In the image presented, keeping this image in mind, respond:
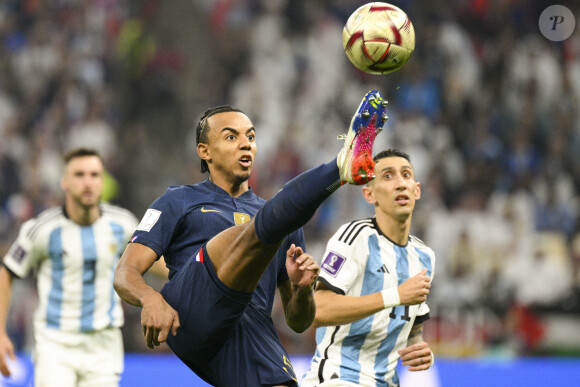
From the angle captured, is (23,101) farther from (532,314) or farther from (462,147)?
(532,314)

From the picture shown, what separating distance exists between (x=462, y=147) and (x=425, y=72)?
1257mm

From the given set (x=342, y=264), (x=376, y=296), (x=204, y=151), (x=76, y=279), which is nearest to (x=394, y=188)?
(x=342, y=264)

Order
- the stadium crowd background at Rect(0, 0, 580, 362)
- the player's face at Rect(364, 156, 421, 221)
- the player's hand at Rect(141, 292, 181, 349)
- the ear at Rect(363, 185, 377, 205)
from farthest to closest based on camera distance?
the stadium crowd background at Rect(0, 0, 580, 362), the ear at Rect(363, 185, 377, 205), the player's face at Rect(364, 156, 421, 221), the player's hand at Rect(141, 292, 181, 349)

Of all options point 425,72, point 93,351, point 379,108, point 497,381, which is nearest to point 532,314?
point 497,381

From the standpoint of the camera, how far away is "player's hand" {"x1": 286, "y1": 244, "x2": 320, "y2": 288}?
3967 mm

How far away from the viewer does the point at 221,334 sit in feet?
13.6

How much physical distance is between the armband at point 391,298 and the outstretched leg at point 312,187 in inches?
40.3

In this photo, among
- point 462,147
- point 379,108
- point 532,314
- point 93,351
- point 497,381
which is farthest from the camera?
point 462,147

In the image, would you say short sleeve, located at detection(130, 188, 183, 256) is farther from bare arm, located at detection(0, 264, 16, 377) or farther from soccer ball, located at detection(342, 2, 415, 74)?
bare arm, located at detection(0, 264, 16, 377)

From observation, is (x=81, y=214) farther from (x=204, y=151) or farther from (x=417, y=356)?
(x=417, y=356)

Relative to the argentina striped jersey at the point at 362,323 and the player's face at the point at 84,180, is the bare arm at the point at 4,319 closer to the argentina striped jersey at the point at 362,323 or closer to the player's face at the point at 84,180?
the player's face at the point at 84,180

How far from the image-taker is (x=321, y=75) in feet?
41.1

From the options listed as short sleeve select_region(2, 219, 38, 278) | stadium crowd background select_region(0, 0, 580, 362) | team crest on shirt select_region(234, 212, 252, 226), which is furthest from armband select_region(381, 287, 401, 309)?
stadium crowd background select_region(0, 0, 580, 362)

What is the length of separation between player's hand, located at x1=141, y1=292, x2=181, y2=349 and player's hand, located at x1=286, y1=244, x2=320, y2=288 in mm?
560
